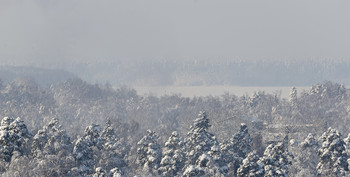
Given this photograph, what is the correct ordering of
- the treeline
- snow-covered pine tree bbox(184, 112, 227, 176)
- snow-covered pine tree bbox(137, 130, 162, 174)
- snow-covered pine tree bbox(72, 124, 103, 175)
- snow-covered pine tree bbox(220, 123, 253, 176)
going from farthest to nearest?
1. snow-covered pine tree bbox(220, 123, 253, 176)
2. snow-covered pine tree bbox(137, 130, 162, 174)
3. snow-covered pine tree bbox(184, 112, 227, 176)
4. snow-covered pine tree bbox(72, 124, 103, 175)
5. the treeline

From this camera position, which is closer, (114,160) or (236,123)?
(114,160)

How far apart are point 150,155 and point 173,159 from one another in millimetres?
4495

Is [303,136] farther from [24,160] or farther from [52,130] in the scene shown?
[24,160]

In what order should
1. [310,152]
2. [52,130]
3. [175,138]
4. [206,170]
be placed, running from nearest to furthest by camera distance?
1. [206,170]
2. [52,130]
3. [175,138]
4. [310,152]

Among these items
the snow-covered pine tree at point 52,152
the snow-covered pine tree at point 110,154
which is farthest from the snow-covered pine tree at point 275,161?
the snow-covered pine tree at point 110,154

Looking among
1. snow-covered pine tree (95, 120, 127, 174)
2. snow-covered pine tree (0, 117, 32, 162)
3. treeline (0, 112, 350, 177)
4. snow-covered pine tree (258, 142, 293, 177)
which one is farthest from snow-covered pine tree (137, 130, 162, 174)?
snow-covered pine tree (0, 117, 32, 162)

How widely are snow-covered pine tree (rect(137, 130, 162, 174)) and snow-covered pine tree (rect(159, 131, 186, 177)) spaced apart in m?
1.31

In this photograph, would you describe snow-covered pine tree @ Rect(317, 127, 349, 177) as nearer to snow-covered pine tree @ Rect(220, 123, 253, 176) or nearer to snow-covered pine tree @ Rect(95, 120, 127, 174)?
snow-covered pine tree @ Rect(220, 123, 253, 176)

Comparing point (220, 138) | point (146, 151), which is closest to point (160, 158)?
point (146, 151)

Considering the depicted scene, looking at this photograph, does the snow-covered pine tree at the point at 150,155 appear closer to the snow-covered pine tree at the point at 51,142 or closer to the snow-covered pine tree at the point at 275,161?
the snow-covered pine tree at the point at 51,142

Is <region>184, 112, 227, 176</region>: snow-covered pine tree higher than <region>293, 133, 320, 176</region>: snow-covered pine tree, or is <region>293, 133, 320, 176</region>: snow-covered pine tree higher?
<region>184, 112, 227, 176</region>: snow-covered pine tree

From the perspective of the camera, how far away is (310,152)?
110m

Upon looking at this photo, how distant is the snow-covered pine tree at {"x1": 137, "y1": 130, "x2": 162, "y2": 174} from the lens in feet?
289

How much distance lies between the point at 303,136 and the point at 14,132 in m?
118
